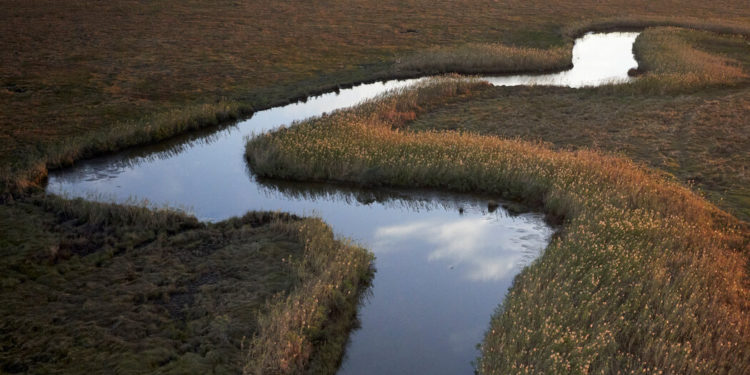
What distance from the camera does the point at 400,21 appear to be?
50.2 m

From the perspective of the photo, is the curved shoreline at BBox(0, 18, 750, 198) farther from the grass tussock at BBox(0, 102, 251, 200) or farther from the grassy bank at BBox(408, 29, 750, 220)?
the grassy bank at BBox(408, 29, 750, 220)

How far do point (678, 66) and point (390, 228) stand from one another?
25.6 m

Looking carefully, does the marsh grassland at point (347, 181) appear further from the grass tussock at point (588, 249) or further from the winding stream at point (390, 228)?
the winding stream at point (390, 228)

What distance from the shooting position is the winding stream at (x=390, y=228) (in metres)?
10.5

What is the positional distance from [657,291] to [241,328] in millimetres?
7356

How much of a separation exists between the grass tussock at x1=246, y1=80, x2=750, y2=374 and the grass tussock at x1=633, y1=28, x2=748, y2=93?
12.7 metres

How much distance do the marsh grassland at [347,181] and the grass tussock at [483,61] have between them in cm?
13

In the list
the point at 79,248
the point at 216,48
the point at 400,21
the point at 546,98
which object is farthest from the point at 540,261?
the point at 400,21

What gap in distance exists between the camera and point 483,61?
34281 mm

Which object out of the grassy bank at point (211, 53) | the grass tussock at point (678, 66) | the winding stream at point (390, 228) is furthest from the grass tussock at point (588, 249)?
the grass tussock at point (678, 66)

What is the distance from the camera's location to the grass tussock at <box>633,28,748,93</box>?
94.5ft

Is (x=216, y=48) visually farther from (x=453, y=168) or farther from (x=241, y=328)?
(x=241, y=328)

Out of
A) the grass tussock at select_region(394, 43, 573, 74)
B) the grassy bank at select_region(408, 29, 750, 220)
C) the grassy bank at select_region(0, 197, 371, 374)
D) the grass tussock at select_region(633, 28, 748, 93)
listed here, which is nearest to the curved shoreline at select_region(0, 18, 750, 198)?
the grass tussock at select_region(394, 43, 573, 74)

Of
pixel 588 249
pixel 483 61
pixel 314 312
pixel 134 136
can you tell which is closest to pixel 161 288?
pixel 314 312
